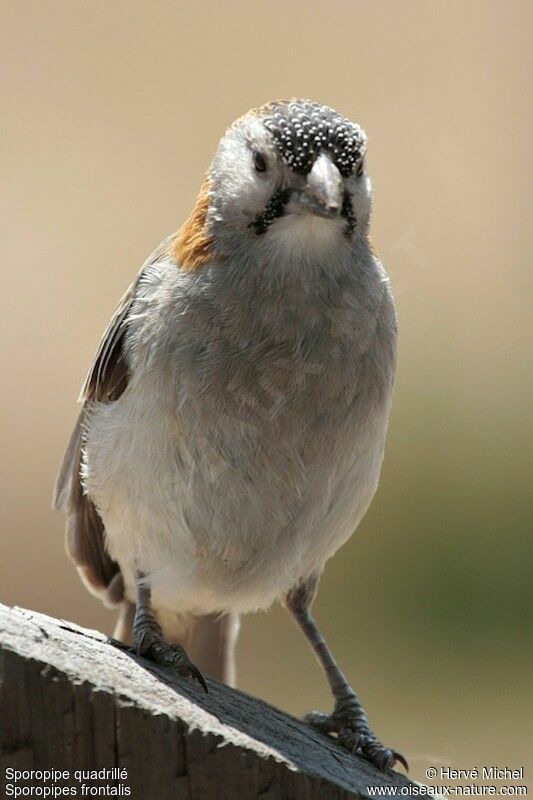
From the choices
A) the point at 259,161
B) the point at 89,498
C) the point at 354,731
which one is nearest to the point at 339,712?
the point at 354,731

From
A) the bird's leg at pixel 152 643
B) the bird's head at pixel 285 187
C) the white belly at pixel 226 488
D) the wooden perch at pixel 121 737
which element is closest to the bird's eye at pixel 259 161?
the bird's head at pixel 285 187

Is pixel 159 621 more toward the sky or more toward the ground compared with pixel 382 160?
more toward the ground

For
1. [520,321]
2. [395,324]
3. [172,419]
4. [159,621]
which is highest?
[520,321]

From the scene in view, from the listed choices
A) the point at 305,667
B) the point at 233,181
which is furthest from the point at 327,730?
the point at 305,667

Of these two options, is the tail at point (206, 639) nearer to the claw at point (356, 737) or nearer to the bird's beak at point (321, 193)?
the claw at point (356, 737)

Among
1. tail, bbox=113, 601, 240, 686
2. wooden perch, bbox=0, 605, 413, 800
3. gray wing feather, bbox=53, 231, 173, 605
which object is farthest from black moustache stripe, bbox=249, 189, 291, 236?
tail, bbox=113, 601, 240, 686

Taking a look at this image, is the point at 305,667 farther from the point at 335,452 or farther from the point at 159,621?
the point at 335,452

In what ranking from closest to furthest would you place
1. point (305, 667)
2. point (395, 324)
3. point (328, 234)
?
point (328, 234) → point (395, 324) → point (305, 667)

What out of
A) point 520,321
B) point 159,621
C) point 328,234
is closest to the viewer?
point 328,234

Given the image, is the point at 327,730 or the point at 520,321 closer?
the point at 327,730
